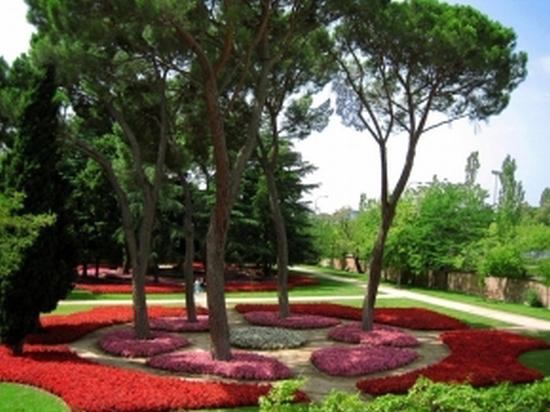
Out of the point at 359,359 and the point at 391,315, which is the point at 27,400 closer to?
the point at 359,359

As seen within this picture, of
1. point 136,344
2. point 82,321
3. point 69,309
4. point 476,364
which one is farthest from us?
point 69,309

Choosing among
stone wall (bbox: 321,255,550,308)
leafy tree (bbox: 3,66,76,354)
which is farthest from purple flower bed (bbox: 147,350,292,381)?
stone wall (bbox: 321,255,550,308)

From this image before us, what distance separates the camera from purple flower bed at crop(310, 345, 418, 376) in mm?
12648

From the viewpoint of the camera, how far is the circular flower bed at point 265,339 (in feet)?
50.5

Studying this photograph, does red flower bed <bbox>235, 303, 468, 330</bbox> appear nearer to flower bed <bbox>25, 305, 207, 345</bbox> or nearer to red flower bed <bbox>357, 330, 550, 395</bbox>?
red flower bed <bbox>357, 330, 550, 395</bbox>

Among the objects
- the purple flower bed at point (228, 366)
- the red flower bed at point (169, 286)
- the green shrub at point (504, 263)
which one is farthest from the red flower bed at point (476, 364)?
the red flower bed at point (169, 286)

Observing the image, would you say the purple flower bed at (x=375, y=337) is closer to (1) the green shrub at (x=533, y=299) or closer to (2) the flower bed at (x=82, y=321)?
(2) the flower bed at (x=82, y=321)

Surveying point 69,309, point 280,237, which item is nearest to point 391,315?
point 280,237

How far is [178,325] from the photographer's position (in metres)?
18.0

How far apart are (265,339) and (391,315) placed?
7.39m

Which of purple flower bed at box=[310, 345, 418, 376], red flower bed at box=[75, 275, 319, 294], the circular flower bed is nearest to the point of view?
purple flower bed at box=[310, 345, 418, 376]

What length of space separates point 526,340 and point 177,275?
27075 mm

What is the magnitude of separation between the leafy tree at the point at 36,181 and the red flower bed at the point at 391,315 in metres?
10.4

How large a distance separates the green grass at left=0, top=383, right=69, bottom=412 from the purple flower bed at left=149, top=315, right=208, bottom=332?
7016 mm
